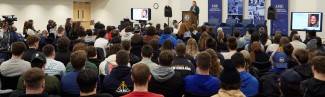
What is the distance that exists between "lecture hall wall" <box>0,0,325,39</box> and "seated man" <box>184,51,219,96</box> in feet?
42.7

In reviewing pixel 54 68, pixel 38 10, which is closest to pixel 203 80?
pixel 54 68

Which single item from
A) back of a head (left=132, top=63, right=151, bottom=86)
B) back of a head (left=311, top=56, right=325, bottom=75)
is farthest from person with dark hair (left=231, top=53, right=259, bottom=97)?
back of a head (left=132, top=63, right=151, bottom=86)

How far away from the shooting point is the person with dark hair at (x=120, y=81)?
446cm

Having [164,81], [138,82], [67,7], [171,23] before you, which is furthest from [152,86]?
[67,7]

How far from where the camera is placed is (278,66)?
5.90 meters

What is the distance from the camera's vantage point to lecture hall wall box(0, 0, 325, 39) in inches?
679

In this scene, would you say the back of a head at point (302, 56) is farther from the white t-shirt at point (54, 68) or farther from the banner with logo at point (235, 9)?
the banner with logo at point (235, 9)

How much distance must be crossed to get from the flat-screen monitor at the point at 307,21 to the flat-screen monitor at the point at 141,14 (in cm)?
840

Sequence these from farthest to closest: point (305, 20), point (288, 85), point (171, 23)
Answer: point (171, 23) < point (305, 20) < point (288, 85)

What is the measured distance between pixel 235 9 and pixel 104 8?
26.2 ft

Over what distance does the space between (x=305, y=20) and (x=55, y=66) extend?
37.6 feet

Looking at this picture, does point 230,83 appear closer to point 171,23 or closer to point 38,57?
point 38,57

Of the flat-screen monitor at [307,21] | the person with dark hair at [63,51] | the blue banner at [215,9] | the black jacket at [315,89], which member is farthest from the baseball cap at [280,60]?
the blue banner at [215,9]

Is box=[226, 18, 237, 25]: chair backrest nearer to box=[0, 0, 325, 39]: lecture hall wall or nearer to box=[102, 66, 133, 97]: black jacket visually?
box=[0, 0, 325, 39]: lecture hall wall
